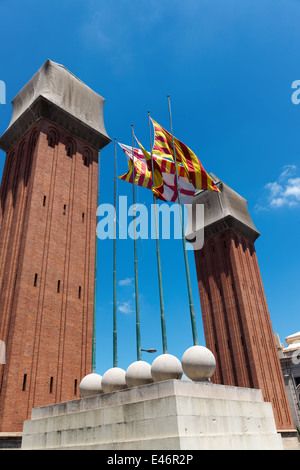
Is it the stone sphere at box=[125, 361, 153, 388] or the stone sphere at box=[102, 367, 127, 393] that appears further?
the stone sphere at box=[102, 367, 127, 393]

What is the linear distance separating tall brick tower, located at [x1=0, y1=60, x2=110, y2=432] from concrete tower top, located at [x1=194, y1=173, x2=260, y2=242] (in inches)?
705

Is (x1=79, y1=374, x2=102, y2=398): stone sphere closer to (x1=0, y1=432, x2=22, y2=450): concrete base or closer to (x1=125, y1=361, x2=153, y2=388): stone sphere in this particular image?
(x1=125, y1=361, x2=153, y2=388): stone sphere

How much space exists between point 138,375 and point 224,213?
33.4m

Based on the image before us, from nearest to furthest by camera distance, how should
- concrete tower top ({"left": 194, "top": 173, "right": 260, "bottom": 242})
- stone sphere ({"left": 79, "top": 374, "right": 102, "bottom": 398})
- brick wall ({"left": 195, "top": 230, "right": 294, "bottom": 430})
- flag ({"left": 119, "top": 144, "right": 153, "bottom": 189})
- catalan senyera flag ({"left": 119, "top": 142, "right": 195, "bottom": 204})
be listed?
stone sphere ({"left": 79, "top": 374, "right": 102, "bottom": 398}), catalan senyera flag ({"left": 119, "top": 142, "right": 195, "bottom": 204}), flag ({"left": 119, "top": 144, "right": 153, "bottom": 189}), brick wall ({"left": 195, "top": 230, "right": 294, "bottom": 430}), concrete tower top ({"left": 194, "top": 173, "right": 260, "bottom": 242})

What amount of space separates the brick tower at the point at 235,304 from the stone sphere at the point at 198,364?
27434 mm

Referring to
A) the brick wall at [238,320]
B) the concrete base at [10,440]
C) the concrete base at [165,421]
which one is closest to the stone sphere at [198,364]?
the concrete base at [165,421]

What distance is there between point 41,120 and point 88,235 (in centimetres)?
950

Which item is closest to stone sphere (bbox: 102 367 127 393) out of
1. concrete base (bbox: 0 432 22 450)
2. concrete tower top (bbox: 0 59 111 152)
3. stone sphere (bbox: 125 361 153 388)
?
stone sphere (bbox: 125 361 153 388)

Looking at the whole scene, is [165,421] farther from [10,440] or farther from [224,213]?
[224,213]

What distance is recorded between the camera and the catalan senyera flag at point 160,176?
804 inches

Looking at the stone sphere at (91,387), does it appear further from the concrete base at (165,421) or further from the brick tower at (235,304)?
the brick tower at (235,304)

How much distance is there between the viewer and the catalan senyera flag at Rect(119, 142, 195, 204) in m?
20.4

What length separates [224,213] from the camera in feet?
145
